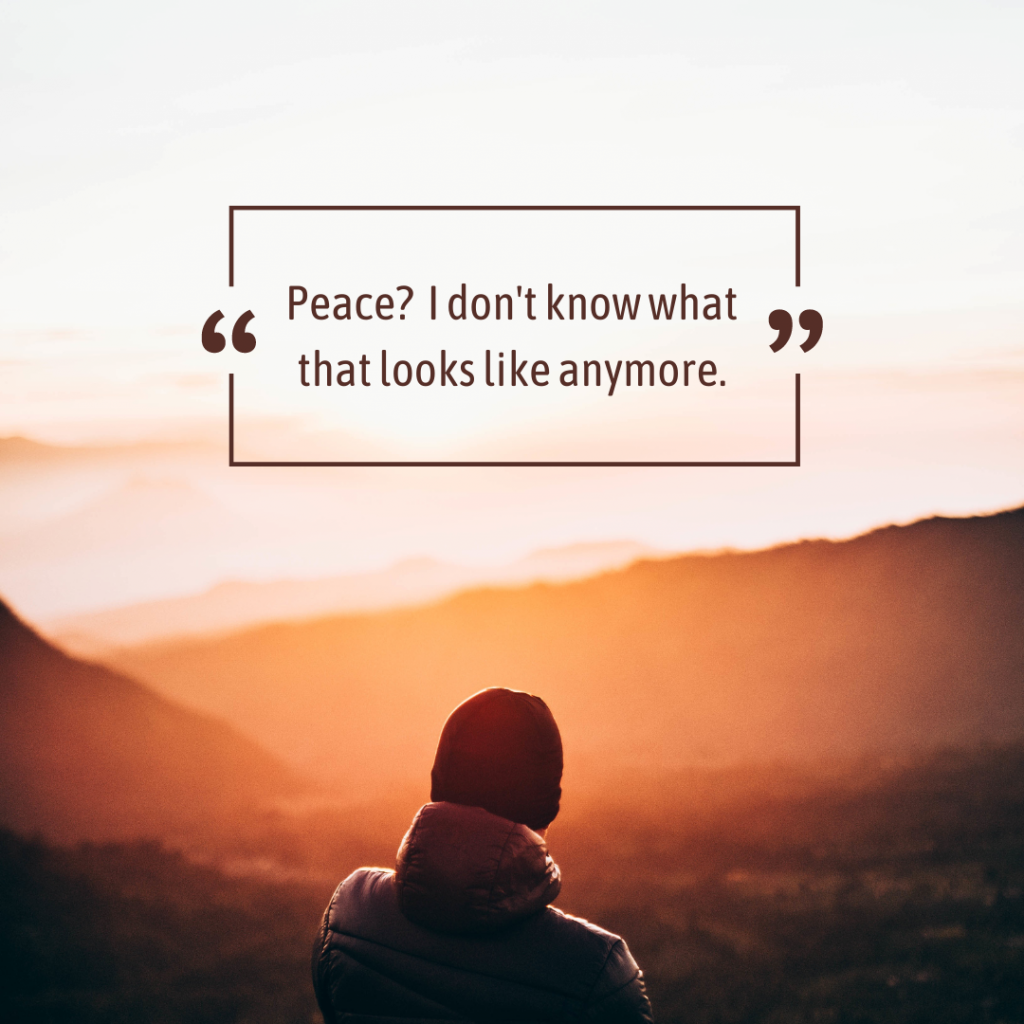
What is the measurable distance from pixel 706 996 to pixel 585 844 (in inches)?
119

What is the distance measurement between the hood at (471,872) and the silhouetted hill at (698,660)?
1224cm

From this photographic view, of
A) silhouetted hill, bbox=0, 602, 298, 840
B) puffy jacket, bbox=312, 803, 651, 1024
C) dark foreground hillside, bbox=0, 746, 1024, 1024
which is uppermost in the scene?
puffy jacket, bbox=312, 803, 651, 1024

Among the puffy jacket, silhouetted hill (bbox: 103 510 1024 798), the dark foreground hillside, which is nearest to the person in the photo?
the puffy jacket

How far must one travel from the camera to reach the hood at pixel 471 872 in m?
1.73

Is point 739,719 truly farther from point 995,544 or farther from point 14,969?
point 14,969

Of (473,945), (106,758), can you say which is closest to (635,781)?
(106,758)

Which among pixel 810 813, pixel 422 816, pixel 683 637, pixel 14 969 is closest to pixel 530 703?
pixel 422 816

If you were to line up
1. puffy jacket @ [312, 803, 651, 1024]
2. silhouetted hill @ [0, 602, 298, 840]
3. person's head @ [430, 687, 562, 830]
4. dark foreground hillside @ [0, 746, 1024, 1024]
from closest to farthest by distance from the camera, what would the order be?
puffy jacket @ [312, 803, 651, 1024], person's head @ [430, 687, 562, 830], dark foreground hillside @ [0, 746, 1024, 1024], silhouetted hill @ [0, 602, 298, 840]

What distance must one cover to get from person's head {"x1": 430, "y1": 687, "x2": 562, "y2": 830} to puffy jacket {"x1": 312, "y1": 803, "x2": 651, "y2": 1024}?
0.14 feet

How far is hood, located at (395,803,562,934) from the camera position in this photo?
1.73 m

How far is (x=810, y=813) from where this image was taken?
14.7 metres

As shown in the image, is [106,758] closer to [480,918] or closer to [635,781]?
[635,781]

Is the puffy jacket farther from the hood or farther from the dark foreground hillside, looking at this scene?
the dark foreground hillside

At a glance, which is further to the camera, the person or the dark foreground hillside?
the dark foreground hillside
